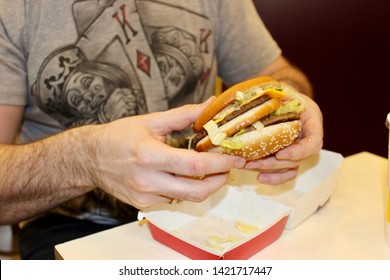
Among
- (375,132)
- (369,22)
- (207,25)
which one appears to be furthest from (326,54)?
(207,25)

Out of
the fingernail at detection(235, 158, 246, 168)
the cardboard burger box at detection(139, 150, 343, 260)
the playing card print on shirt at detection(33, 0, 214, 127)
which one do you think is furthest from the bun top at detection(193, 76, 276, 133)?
the playing card print on shirt at detection(33, 0, 214, 127)

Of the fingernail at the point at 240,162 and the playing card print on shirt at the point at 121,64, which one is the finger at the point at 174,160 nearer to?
the fingernail at the point at 240,162

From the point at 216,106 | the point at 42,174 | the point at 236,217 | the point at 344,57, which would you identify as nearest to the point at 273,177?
the point at 236,217

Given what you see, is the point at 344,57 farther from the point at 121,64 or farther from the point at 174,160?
the point at 174,160

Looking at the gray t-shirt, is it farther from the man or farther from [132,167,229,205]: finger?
[132,167,229,205]: finger

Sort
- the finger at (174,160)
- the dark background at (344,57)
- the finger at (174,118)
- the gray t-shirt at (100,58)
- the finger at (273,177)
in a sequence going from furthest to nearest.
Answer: the dark background at (344,57), the gray t-shirt at (100,58), the finger at (273,177), the finger at (174,118), the finger at (174,160)

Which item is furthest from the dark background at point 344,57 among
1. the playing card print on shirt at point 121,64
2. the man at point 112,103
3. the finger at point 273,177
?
the finger at point 273,177
